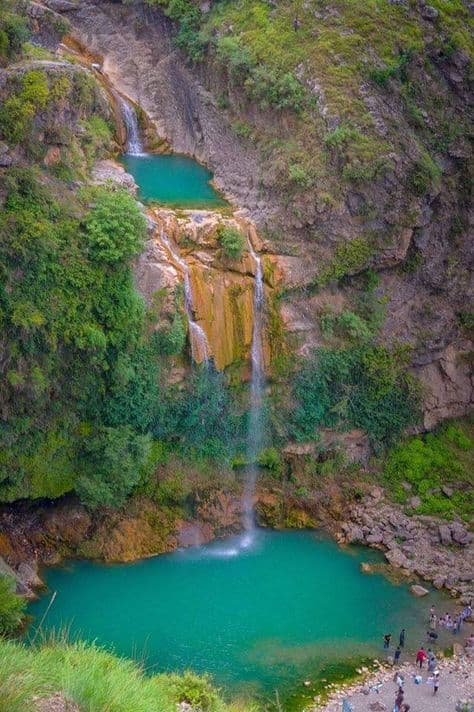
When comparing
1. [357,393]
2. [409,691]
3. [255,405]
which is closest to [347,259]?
[357,393]

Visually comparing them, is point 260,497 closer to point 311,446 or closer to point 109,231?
point 311,446

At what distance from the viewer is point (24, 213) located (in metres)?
24.8

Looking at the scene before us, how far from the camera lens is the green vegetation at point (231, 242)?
28641 mm

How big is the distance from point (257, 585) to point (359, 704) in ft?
17.7

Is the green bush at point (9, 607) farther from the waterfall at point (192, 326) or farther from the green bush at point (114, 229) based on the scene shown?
the green bush at point (114, 229)

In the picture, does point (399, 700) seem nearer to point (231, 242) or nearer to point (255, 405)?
point (255, 405)

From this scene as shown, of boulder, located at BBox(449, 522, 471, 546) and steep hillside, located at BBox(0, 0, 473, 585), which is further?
boulder, located at BBox(449, 522, 471, 546)

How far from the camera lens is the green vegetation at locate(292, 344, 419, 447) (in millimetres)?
30406

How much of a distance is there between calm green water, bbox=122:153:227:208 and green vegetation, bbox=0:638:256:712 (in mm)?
18233

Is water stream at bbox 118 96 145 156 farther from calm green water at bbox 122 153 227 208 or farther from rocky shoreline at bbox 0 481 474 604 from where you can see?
rocky shoreline at bbox 0 481 474 604

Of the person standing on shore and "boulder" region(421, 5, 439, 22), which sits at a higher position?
"boulder" region(421, 5, 439, 22)

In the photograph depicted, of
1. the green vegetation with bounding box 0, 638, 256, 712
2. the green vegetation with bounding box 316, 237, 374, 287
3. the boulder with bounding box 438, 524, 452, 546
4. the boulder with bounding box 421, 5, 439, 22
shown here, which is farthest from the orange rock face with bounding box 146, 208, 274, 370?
the green vegetation with bounding box 0, 638, 256, 712

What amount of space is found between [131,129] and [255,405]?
43.1 feet

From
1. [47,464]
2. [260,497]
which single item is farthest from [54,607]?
[260,497]
